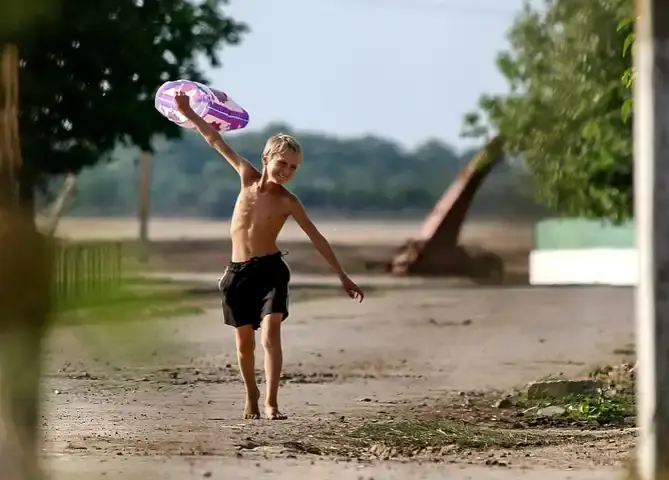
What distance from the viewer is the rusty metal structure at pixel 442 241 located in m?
18.1

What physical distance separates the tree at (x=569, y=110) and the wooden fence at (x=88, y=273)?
227 inches

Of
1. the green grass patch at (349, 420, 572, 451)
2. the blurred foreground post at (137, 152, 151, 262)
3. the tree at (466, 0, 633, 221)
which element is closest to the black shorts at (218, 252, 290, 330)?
the green grass patch at (349, 420, 572, 451)

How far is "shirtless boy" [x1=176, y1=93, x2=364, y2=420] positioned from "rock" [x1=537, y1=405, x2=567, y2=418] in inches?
62.1

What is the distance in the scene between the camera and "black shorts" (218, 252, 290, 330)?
6.08m

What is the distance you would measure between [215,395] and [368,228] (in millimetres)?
7363

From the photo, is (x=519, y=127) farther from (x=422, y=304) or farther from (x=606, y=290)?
(x=606, y=290)

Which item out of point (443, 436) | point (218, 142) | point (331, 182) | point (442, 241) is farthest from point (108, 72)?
point (442, 241)

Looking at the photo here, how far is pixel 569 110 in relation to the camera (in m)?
14.4

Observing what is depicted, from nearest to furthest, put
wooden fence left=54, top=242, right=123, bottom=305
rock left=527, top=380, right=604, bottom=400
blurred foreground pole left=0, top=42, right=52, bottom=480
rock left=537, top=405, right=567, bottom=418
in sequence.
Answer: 1. blurred foreground pole left=0, top=42, right=52, bottom=480
2. wooden fence left=54, top=242, right=123, bottom=305
3. rock left=537, top=405, right=567, bottom=418
4. rock left=527, top=380, right=604, bottom=400

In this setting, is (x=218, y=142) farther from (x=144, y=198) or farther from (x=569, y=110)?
(x=569, y=110)

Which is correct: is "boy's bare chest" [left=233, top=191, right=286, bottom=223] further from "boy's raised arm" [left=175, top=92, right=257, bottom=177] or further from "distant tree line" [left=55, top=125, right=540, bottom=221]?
"distant tree line" [left=55, top=125, right=540, bottom=221]

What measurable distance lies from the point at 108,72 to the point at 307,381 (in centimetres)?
419

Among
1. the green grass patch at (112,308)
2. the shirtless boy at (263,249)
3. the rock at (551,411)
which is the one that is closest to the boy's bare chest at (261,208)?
the shirtless boy at (263,249)

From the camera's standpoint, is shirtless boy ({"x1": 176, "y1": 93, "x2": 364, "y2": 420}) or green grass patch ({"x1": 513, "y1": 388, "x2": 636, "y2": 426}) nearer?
shirtless boy ({"x1": 176, "y1": 93, "x2": 364, "y2": 420})
